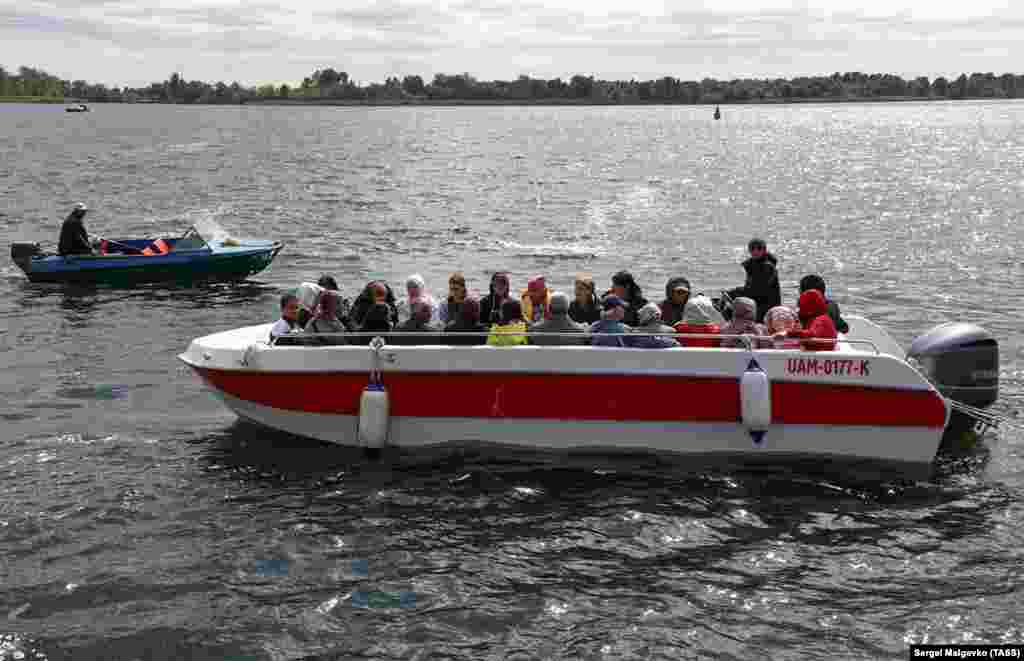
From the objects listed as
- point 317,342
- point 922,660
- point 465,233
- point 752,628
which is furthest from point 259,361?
point 465,233

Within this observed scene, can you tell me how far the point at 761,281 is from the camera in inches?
548

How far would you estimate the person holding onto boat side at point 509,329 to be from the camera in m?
11.7

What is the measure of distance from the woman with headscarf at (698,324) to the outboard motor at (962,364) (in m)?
2.47

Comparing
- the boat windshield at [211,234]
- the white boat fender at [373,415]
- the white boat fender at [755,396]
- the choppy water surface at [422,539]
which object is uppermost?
the boat windshield at [211,234]

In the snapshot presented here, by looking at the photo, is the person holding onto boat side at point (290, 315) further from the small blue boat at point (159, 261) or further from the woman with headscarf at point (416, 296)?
the small blue boat at point (159, 261)

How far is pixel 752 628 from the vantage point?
873cm

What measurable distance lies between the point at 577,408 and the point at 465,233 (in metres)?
24.3

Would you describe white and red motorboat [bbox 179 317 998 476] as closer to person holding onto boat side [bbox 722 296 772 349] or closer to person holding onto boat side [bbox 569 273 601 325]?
person holding onto boat side [bbox 722 296 772 349]

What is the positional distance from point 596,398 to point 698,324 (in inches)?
55.2

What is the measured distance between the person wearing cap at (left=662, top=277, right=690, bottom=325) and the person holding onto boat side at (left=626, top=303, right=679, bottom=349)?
3.88 feet

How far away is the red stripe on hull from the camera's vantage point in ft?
37.5

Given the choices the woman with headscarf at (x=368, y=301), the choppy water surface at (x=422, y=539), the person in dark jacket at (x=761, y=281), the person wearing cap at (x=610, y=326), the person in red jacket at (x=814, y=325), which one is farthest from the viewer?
the person in dark jacket at (x=761, y=281)

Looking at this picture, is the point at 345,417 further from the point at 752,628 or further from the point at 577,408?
the point at 752,628

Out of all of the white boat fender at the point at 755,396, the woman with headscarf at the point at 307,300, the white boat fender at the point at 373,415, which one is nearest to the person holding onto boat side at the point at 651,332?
the white boat fender at the point at 755,396
